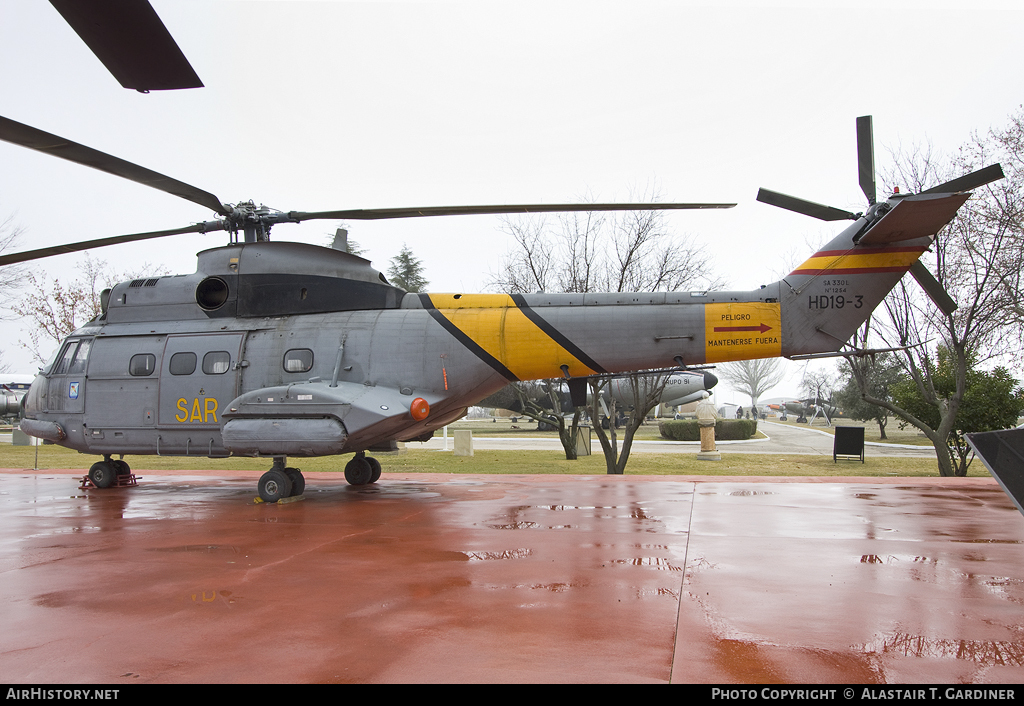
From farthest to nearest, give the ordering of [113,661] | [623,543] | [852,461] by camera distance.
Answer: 1. [852,461]
2. [623,543]
3. [113,661]

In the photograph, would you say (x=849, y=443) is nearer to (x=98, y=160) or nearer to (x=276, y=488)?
(x=276, y=488)

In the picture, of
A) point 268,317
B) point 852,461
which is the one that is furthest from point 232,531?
point 852,461

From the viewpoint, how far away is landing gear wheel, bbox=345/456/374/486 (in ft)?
41.1

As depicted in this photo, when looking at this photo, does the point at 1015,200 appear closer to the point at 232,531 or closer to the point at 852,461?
the point at 852,461

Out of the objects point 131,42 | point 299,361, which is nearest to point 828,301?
point 299,361

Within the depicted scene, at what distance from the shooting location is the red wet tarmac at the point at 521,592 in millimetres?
3637

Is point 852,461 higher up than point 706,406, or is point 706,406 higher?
point 706,406

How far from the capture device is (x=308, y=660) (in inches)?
147

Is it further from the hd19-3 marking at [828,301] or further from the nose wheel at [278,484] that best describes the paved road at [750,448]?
the hd19-3 marking at [828,301]

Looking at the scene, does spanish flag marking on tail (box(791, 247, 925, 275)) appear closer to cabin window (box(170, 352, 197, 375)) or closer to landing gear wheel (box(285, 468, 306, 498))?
landing gear wheel (box(285, 468, 306, 498))

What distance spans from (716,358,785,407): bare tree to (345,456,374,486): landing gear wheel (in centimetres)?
8332

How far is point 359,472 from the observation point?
41.1ft

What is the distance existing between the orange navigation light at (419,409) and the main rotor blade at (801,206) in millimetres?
5634

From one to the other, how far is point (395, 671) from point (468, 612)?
111cm
